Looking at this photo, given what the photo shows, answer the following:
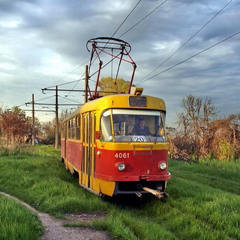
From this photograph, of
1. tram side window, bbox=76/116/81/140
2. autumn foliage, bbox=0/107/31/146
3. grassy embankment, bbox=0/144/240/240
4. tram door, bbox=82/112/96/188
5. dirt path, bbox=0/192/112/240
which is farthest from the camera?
autumn foliage, bbox=0/107/31/146

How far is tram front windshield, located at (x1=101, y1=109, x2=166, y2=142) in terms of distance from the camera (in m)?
9.18

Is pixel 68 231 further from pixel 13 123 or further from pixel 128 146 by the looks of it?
pixel 13 123

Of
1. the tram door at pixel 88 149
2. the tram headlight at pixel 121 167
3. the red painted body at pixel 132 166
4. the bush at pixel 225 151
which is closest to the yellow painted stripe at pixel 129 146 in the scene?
the red painted body at pixel 132 166

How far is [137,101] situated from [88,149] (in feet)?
7.64

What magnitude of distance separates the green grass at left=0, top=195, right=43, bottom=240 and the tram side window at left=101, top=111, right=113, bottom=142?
3.12 metres

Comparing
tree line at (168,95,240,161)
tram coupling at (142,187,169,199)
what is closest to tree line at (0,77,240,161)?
tree line at (168,95,240,161)

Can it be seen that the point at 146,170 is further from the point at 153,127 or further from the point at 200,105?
the point at 200,105

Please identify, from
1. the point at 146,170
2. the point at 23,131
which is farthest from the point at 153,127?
→ the point at 23,131

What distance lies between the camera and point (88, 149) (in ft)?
34.8

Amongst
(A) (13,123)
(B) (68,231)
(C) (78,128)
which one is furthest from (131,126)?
(A) (13,123)

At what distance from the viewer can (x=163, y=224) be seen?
789cm

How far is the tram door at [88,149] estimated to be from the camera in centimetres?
1010

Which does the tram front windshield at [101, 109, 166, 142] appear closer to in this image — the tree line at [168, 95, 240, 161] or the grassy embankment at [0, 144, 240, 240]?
the grassy embankment at [0, 144, 240, 240]

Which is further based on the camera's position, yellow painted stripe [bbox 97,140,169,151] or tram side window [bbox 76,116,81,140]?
tram side window [bbox 76,116,81,140]
